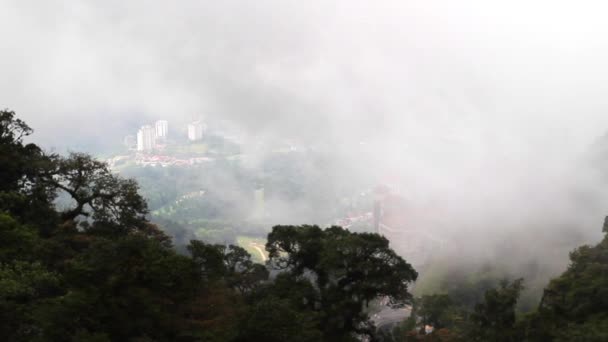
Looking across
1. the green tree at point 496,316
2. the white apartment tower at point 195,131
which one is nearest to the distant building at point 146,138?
the white apartment tower at point 195,131

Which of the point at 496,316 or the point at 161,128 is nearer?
the point at 496,316

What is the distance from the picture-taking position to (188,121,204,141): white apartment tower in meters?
152

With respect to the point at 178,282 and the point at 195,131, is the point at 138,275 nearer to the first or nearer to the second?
the point at 178,282

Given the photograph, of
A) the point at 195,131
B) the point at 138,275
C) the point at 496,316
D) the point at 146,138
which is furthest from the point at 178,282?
the point at 195,131

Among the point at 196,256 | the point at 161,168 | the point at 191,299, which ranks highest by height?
the point at 161,168

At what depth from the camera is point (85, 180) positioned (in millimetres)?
21031

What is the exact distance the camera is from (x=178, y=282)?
14047 millimetres

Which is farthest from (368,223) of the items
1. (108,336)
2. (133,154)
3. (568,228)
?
(108,336)

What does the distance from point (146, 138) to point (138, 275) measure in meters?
131

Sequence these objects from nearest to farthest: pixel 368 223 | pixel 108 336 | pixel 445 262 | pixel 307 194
→ 1. pixel 108 336
2. pixel 445 262
3. pixel 368 223
4. pixel 307 194

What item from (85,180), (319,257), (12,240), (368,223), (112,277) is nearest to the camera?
(112,277)

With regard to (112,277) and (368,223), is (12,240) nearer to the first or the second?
(112,277)

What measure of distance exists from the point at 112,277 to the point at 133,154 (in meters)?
131

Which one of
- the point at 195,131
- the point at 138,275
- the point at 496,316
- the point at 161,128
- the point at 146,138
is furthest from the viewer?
the point at 195,131
